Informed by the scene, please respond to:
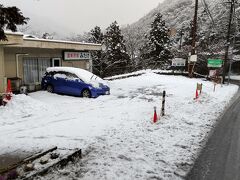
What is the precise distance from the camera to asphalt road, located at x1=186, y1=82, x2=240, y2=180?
666 centimetres

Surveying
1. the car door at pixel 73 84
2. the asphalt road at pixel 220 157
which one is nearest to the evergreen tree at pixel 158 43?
the car door at pixel 73 84

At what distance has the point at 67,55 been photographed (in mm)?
22391

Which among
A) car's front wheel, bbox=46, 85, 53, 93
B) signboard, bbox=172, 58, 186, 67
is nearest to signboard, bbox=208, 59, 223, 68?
signboard, bbox=172, 58, 186, 67

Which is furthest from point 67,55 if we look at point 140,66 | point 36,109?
point 140,66

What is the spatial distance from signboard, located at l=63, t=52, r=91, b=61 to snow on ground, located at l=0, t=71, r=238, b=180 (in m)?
6.23

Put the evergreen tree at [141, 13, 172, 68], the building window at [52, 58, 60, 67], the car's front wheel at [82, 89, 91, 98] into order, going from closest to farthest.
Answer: the car's front wheel at [82, 89, 91, 98] → the building window at [52, 58, 60, 67] → the evergreen tree at [141, 13, 172, 68]

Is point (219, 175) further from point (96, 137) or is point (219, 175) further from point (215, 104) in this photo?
point (215, 104)

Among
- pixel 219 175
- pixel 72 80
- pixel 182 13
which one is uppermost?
pixel 182 13

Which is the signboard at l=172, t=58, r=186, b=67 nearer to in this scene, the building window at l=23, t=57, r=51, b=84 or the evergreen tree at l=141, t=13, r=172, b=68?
the evergreen tree at l=141, t=13, r=172, b=68

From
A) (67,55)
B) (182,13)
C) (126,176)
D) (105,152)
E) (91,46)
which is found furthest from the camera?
(182,13)

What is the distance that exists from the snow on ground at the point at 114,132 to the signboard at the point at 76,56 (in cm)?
623

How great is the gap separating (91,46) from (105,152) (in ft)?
56.6

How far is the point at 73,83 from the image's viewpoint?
57.0 feet

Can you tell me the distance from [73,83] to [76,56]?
6628 mm
